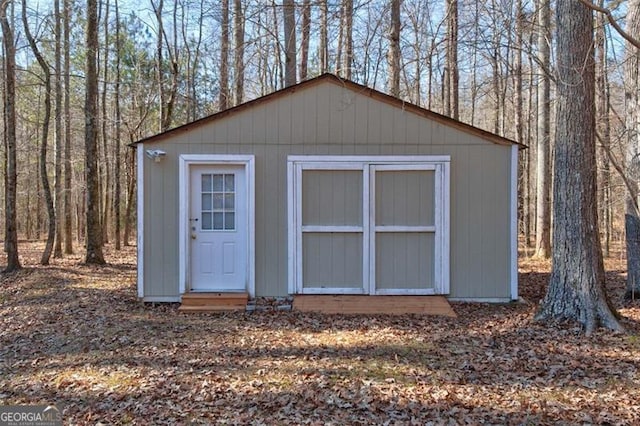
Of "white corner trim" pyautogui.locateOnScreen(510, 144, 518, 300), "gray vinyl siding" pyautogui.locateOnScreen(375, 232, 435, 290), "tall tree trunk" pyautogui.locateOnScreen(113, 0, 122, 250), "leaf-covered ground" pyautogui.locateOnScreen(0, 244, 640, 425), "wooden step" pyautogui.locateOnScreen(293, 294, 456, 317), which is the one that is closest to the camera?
"leaf-covered ground" pyautogui.locateOnScreen(0, 244, 640, 425)

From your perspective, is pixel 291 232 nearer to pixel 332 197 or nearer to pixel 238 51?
pixel 332 197

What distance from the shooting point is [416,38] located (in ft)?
40.0

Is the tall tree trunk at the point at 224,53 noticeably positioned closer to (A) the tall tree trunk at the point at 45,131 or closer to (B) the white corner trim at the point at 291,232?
(A) the tall tree trunk at the point at 45,131

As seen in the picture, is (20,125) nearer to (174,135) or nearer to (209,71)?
(209,71)

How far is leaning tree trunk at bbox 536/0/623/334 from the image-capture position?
5.30 m

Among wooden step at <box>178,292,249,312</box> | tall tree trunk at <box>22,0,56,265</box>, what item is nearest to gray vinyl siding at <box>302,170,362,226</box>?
wooden step at <box>178,292,249,312</box>

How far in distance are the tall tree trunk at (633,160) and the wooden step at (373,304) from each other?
2.59m

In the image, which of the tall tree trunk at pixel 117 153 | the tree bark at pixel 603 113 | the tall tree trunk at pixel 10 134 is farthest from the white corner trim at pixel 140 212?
the tall tree trunk at pixel 117 153

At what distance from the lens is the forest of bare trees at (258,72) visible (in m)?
7.53

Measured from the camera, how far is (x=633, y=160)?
7.04m

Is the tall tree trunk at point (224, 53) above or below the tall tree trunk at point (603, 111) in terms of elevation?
above

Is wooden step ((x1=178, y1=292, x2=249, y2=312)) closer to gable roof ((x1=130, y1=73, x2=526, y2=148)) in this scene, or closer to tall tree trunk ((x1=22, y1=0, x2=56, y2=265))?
gable roof ((x1=130, y1=73, x2=526, y2=148))

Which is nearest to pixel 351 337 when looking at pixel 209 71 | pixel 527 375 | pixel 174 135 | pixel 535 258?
pixel 527 375

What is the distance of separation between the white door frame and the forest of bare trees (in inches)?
91.4
